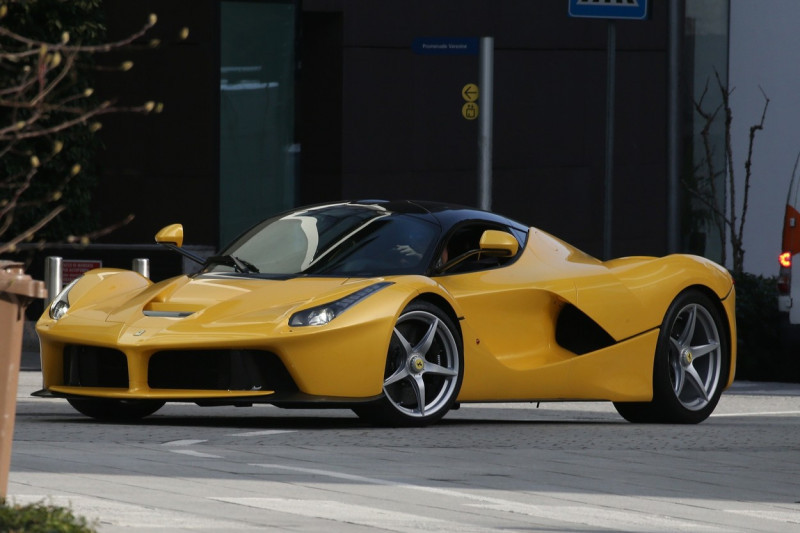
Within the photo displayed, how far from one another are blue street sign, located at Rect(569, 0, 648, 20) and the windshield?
177 inches

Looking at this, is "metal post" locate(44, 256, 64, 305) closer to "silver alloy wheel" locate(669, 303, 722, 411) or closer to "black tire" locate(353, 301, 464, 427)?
"silver alloy wheel" locate(669, 303, 722, 411)

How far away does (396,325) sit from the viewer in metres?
9.73

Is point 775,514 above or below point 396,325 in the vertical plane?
below

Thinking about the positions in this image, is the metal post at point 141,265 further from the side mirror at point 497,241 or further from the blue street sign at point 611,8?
the side mirror at point 497,241

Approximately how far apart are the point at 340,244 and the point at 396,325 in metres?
0.81

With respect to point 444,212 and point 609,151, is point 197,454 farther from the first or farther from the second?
point 609,151

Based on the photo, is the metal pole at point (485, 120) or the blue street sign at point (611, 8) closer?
the blue street sign at point (611, 8)

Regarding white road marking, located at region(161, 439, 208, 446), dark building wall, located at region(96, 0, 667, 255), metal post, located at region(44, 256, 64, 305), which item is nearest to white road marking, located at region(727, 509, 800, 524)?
white road marking, located at region(161, 439, 208, 446)

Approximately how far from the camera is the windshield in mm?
10195

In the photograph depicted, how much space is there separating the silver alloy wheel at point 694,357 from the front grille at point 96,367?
349 centimetres

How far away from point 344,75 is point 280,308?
11.3 m

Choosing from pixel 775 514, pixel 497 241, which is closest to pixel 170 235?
pixel 497 241

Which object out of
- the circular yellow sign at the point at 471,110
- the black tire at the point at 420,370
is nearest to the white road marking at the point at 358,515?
the black tire at the point at 420,370

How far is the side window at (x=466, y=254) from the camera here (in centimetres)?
1041
